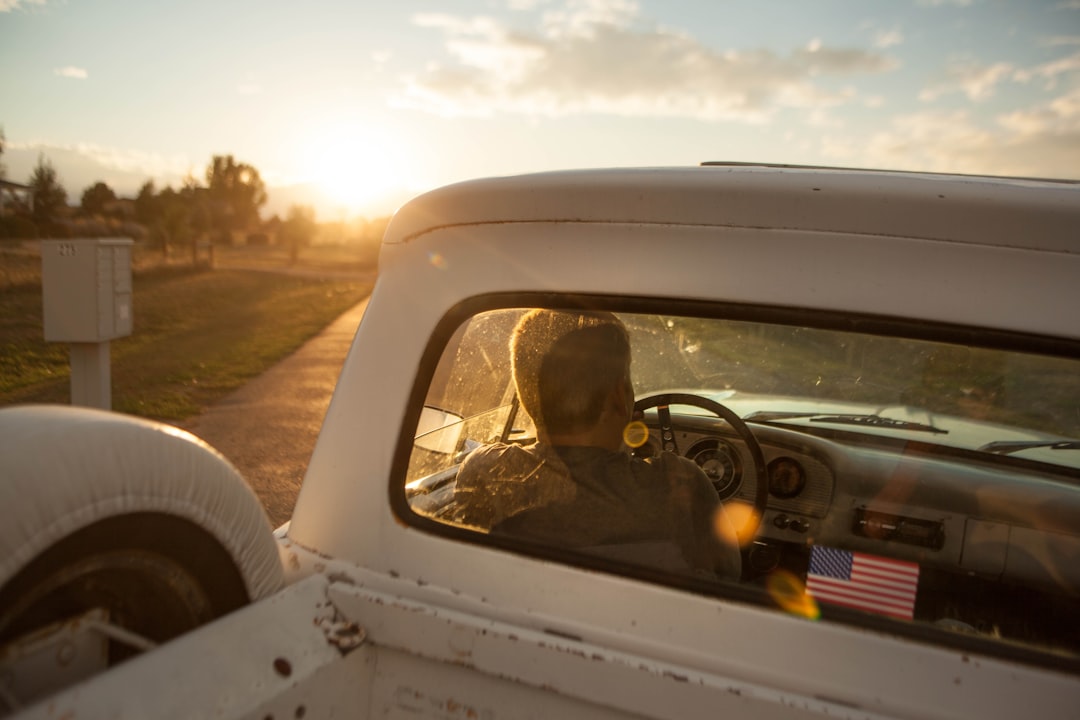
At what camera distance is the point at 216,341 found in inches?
669

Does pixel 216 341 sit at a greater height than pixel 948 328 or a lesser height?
lesser

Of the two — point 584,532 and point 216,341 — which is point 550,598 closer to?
point 584,532

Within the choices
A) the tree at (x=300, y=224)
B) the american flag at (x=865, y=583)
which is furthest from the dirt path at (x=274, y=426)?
the tree at (x=300, y=224)

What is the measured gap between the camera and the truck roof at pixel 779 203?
1.25m

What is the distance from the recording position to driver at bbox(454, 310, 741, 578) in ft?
5.33

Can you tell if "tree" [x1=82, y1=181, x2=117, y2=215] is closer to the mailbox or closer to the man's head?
the mailbox

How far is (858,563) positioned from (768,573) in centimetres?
102

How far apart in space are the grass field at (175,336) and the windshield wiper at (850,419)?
8098 millimetres

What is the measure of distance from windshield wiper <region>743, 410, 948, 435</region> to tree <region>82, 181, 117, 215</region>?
5868 cm

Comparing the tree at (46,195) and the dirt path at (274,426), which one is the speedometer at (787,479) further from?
the tree at (46,195)

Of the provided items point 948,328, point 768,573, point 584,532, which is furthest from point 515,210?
point 768,573

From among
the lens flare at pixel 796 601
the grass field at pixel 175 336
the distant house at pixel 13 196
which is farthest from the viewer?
the distant house at pixel 13 196

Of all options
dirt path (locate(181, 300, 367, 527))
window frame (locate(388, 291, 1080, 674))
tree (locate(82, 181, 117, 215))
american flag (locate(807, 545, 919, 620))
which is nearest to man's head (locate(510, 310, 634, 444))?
window frame (locate(388, 291, 1080, 674))

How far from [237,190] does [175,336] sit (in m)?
81.0
